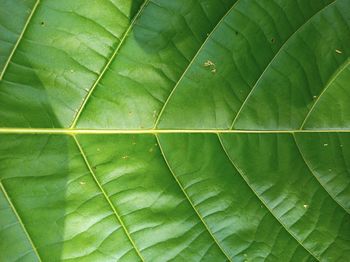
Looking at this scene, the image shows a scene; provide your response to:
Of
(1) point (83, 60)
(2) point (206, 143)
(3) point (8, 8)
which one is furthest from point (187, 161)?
(3) point (8, 8)

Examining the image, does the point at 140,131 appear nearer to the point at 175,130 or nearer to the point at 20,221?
the point at 175,130

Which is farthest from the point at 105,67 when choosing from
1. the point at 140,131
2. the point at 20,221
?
the point at 20,221

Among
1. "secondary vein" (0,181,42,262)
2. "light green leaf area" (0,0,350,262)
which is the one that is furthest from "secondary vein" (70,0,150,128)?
"secondary vein" (0,181,42,262)

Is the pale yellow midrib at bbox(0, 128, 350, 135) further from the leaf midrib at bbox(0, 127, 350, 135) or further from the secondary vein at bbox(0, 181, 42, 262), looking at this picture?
the secondary vein at bbox(0, 181, 42, 262)

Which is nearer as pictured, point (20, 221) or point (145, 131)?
point (20, 221)

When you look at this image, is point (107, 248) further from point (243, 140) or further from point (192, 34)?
point (192, 34)

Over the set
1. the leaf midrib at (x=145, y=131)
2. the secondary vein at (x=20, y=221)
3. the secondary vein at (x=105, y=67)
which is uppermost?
the secondary vein at (x=105, y=67)

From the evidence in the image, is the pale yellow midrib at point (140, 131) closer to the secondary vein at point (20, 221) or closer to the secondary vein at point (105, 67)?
the secondary vein at point (105, 67)

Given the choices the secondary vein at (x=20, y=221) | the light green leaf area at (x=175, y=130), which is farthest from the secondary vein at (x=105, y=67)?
the secondary vein at (x=20, y=221)

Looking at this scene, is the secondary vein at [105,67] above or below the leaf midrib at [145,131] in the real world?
above

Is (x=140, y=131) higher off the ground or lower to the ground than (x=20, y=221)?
higher
